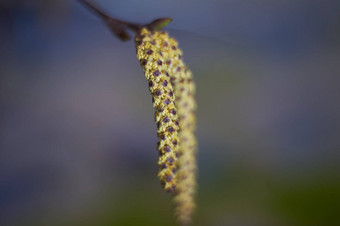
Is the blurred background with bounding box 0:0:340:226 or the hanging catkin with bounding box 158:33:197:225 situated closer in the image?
the hanging catkin with bounding box 158:33:197:225

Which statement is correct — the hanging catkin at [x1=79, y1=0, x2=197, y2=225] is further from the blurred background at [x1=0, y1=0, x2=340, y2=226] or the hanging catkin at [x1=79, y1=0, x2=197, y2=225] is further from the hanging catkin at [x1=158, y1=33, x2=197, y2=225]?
the blurred background at [x1=0, y1=0, x2=340, y2=226]

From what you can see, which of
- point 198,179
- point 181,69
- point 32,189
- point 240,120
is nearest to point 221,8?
point 240,120

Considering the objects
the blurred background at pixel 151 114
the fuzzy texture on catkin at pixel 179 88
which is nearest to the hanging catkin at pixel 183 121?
the fuzzy texture on catkin at pixel 179 88

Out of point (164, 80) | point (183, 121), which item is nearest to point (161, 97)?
point (164, 80)

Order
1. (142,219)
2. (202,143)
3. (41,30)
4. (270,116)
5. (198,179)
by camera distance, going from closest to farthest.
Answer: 1. (142,219)
2. (41,30)
3. (198,179)
4. (202,143)
5. (270,116)

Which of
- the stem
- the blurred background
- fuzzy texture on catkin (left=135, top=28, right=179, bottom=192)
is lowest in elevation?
fuzzy texture on catkin (left=135, top=28, right=179, bottom=192)

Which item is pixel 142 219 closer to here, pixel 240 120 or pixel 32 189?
pixel 32 189

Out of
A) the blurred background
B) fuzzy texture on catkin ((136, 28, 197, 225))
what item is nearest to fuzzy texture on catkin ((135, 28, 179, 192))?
fuzzy texture on catkin ((136, 28, 197, 225))
